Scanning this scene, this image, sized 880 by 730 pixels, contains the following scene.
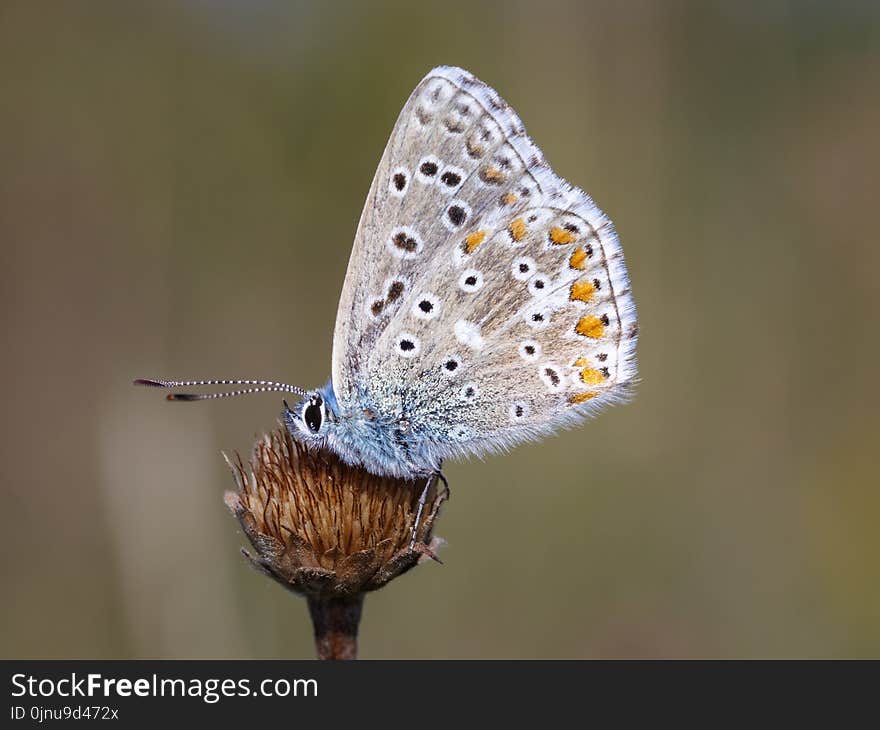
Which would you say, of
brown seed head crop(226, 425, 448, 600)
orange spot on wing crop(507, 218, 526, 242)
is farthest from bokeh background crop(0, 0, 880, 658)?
orange spot on wing crop(507, 218, 526, 242)

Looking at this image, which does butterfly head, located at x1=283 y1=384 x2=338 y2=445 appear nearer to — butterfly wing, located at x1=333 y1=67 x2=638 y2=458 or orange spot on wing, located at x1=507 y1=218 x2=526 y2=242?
butterfly wing, located at x1=333 y1=67 x2=638 y2=458

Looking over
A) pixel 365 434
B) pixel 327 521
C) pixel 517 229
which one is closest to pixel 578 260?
pixel 517 229

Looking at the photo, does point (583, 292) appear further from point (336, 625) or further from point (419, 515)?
point (336, 625)

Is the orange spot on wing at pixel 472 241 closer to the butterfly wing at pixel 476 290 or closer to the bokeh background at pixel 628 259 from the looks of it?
the butterfly wing at pixel 476 290

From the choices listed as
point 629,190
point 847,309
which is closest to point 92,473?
point 629,190
